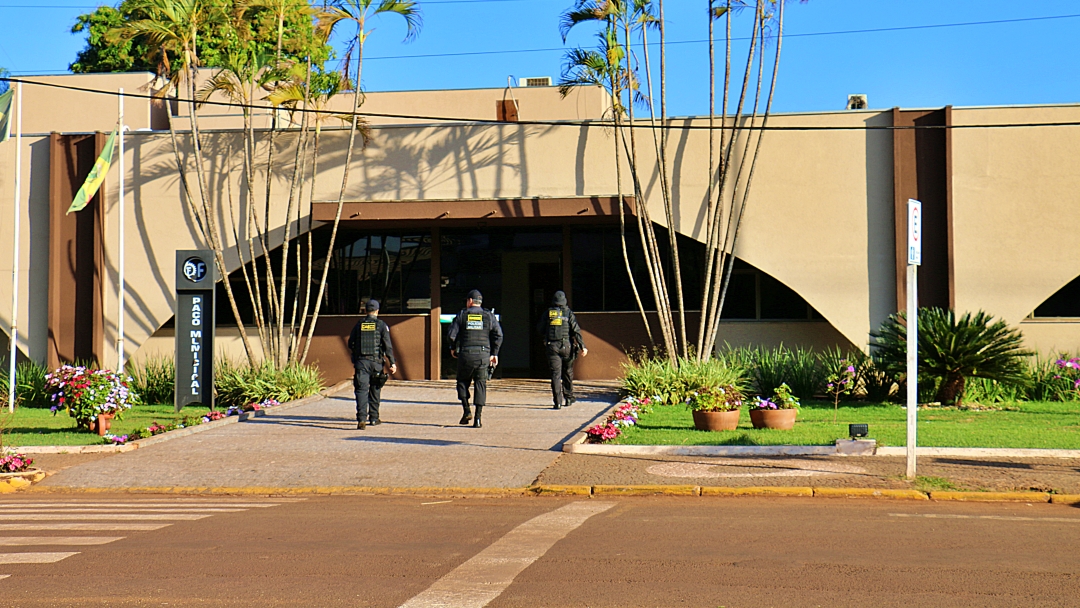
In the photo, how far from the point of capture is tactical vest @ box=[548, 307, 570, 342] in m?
16.0

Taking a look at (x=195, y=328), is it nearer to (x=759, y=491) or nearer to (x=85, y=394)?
(x=85, y=394)

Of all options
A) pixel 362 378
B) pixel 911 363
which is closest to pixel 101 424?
pixel 362 378

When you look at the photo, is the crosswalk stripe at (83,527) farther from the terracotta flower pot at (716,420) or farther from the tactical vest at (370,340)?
the terracotta flower pot at (716,420)

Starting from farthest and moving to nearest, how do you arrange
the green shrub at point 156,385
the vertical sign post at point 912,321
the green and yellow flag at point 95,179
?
the green shrub at point 156,385 < the green and yellow flag at point 95,179 < the vertical sign post at point 912,321

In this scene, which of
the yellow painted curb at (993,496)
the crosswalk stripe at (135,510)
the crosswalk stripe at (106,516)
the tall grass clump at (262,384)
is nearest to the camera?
the crosswalk stripe at (106,516)

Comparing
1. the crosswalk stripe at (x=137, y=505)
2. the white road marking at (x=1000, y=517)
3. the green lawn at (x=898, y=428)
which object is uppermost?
the green lawn at (x=898, y=428)

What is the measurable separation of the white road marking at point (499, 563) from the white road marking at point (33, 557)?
258 cm

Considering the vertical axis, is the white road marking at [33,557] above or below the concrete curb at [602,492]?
above

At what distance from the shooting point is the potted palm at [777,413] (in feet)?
43.1

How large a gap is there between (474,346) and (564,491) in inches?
177

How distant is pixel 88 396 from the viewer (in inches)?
539

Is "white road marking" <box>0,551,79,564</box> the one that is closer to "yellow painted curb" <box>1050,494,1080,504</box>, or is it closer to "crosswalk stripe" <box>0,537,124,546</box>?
"crosswalk stripe" <box>0,537,124,546</box>

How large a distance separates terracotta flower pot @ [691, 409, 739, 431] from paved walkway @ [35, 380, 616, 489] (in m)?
1.67

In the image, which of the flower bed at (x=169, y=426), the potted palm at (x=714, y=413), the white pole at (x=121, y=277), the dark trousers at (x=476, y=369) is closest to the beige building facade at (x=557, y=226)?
the white pole at (x=121, y=277)
